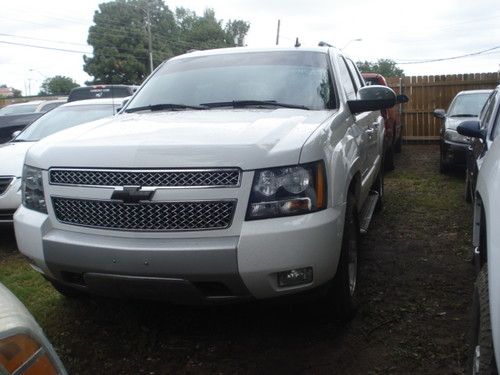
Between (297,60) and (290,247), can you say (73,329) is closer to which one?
(290,247)

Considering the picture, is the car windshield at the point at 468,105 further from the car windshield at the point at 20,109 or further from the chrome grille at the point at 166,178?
the car windshield at the point at 20,109

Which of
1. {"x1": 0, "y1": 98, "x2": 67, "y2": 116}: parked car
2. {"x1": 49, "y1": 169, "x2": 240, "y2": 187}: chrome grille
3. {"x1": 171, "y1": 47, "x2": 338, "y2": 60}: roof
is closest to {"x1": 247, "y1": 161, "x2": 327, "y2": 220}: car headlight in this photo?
{"x1": 49, "y1": 169, "x2": 240, "y2": 187}: chrome grille

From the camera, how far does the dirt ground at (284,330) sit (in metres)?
3.11

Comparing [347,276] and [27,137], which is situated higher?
[27,137]

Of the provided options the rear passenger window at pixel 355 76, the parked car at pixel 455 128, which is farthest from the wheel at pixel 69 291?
the parked car at pixel 455 128

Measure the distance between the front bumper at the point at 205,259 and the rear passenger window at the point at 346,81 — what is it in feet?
5.15

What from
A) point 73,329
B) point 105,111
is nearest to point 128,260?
point 73,329

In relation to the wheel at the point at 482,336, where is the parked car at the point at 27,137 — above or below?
above

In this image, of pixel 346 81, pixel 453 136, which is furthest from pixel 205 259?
pixel 453 136

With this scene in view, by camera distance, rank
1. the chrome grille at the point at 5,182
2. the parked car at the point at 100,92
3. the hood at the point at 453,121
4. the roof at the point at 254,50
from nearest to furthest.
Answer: the roof at the point at 254,50 < the chrome grille at the point at 5,182 < the hood at the point at 453,121 < the parked car at the point at 100,92

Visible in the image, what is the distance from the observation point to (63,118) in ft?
24.2

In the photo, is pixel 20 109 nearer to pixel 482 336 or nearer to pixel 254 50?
pixel 254 50

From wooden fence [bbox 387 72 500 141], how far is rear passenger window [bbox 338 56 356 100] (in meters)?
10.7

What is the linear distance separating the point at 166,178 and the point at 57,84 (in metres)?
73.2
